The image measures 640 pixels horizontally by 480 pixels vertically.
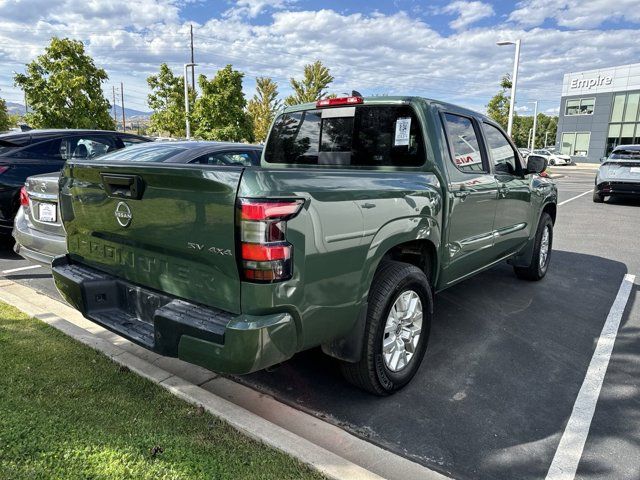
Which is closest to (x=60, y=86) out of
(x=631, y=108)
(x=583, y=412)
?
(x=583, y=412)

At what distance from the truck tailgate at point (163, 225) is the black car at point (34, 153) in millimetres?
3541

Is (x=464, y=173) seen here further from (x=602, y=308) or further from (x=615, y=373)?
(x=602, y=308)

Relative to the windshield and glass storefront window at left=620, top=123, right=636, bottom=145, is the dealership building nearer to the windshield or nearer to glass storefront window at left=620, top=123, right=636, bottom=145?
glass storefront window at left=620, top=123, right=636, bottom=145

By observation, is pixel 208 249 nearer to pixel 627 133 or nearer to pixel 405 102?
pixel 405 102

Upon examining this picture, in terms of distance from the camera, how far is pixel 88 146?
6.82 m

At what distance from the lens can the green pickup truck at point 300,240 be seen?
87.4 inches

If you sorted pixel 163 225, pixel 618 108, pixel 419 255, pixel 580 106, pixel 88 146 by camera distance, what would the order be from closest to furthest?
pixel 163 225
pixel 419 255
pixel 88 146
pixel 618 108
pixel 580 106

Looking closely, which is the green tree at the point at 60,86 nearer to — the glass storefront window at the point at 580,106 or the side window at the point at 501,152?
the side window at the point at 501,152

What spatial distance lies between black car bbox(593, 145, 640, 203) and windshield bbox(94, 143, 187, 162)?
39.4 feet

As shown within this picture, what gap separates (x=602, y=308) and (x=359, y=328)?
343cm

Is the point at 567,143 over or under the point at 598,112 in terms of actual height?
under

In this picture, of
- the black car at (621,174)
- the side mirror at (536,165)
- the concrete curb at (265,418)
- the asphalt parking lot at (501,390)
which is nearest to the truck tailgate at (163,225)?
the concrete curb at (265,418)

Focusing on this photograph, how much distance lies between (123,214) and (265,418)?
145 centimetres

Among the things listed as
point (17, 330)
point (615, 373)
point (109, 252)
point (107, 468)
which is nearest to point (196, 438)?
point (107, 468)
